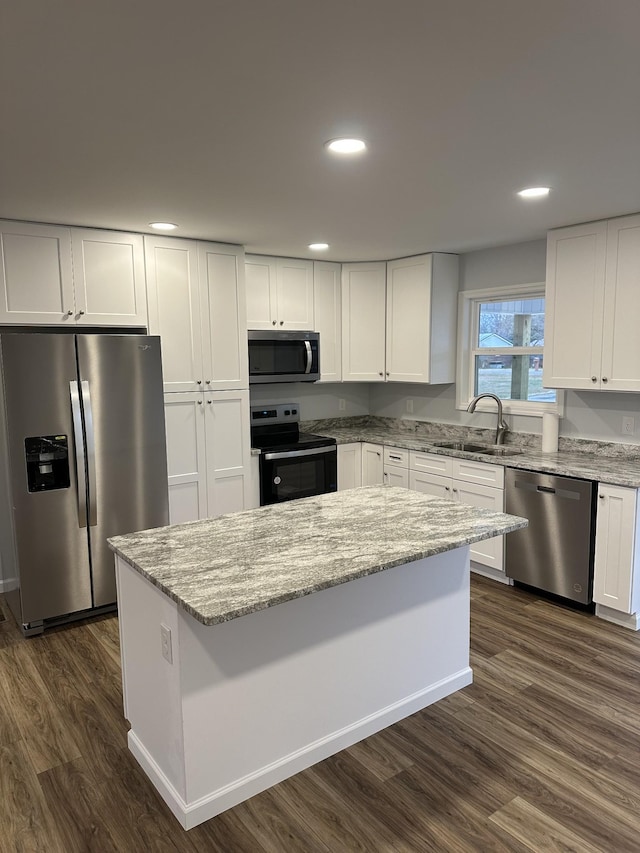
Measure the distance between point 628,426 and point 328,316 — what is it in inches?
97.6

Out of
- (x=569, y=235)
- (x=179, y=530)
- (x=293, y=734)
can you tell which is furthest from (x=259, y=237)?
(x=293, y=734)

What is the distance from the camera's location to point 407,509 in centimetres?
274

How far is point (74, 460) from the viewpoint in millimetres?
3373

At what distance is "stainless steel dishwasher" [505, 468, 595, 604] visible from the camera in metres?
3.49

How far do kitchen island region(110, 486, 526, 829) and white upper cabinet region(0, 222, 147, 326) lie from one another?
71.1 inches

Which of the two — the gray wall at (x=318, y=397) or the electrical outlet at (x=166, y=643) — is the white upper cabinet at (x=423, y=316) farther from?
the electrical outlet at (x=166, y=643)

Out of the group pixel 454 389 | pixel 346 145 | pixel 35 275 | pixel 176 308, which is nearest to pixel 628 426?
pixel 454 389

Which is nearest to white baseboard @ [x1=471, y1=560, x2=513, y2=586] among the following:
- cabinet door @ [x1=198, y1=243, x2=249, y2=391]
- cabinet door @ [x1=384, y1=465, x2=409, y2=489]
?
cabinet door @ [x1=384, y1=465, x2=409, y2=489]

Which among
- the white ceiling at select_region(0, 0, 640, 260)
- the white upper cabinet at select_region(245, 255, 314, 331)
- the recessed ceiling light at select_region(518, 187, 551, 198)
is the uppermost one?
the recessed ceiling light at select_region(518, 187, 551, 198)

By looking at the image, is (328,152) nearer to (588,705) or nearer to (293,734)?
(293,734)

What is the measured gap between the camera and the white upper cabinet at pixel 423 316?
468 cm

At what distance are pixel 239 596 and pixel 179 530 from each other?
29.8 inches

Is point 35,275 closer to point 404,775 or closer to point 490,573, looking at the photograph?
point 404,775

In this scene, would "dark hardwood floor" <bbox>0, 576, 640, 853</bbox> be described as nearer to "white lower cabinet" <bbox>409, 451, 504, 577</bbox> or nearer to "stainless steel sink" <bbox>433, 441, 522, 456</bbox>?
"white lower cabinet" <bbox>409, 451, 504, 577</bbox>
